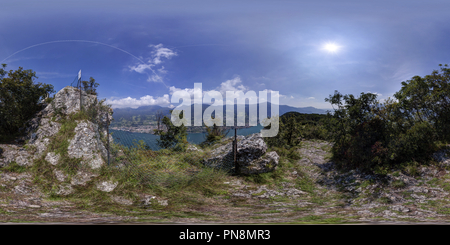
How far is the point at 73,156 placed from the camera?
237 inches

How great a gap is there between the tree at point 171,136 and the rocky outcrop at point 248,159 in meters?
2.13

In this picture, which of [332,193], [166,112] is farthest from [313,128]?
[166,112]

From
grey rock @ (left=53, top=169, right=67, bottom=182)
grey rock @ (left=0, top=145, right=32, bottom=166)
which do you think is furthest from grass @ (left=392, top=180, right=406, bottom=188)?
grey rock @ (left=0, top=145, right=32, bottom=166)

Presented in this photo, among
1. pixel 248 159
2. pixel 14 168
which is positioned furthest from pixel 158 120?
pixel 14 168

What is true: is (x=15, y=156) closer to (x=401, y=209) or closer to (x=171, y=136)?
(x=171, y=136)

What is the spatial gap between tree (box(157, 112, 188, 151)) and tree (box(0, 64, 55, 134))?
5.56 meters

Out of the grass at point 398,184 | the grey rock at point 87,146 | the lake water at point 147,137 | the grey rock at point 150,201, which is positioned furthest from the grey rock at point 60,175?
the grass at point 398,184

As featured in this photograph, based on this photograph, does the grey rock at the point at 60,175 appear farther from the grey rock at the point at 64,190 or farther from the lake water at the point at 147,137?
the lake water at the point at 147,137

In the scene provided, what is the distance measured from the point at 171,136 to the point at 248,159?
413 centimetres

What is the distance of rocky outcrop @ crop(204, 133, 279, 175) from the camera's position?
295 inches

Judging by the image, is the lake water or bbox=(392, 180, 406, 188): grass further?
the lake water

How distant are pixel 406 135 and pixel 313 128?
1031 cm

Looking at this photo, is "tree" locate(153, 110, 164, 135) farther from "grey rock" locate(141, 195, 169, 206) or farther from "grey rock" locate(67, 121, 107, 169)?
"grey rock" locate(141, 195, 169, 206)

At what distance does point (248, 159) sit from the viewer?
762 cm
